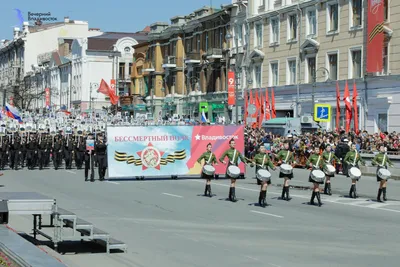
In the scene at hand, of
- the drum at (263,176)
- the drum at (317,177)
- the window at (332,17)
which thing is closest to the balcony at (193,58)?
the window at (332,17)

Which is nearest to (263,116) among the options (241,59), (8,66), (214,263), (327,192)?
(241,59)

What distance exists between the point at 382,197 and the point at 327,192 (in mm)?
1951

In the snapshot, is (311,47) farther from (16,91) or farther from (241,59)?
(16,91)

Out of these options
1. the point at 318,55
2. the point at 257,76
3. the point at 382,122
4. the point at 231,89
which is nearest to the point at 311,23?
the point at 318,55

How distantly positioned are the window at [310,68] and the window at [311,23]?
4.69ft

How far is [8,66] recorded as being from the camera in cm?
14175

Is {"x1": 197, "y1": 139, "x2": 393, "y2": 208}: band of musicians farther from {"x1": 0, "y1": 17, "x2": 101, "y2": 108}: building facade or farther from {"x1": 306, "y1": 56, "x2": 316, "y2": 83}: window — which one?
{"x1": 0, "y1": 17, "x2": 101, "y2": 108}: building facade

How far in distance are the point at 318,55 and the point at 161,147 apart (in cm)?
2127

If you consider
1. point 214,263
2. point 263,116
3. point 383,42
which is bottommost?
point 214,263

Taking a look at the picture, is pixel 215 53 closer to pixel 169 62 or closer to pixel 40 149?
pixel 169 62

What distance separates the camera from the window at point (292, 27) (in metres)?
56.1

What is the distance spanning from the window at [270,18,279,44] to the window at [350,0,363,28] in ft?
31.2

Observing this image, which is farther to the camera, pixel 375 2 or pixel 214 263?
pixel 375 2

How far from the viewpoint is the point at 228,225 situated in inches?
738
